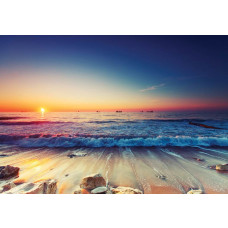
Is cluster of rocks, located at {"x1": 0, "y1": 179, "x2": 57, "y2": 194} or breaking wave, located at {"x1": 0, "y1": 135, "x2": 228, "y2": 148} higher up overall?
cluster of rocks, located at {"x1": 0, "y1": 179, "x2": 57, "y2": 194}

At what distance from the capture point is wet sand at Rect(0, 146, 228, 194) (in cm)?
227

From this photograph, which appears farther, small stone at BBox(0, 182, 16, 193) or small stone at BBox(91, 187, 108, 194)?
small stone at BBox(0, 182, 16, 193)

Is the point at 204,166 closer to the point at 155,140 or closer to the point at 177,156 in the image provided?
the point at 177,156

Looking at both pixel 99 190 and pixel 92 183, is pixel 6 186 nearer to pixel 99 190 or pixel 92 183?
pixel 92 183

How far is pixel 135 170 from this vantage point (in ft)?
9.51

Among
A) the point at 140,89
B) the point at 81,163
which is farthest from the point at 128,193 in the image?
the point at 140,89

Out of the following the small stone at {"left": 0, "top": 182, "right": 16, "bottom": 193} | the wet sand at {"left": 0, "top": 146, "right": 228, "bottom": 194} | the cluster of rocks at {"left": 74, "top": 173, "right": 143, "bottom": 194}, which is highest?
the cluster of rocks at {"left": 74, "top": 173, "right": 143, "bottom": 194}

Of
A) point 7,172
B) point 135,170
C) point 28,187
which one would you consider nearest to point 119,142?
point 135,170

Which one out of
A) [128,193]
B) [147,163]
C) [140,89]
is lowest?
[147,163]

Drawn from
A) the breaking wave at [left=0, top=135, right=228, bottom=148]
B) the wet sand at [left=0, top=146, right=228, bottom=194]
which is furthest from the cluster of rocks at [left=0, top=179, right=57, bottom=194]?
the breaking wave at [left=0, top=135, right=228, bottom=148]

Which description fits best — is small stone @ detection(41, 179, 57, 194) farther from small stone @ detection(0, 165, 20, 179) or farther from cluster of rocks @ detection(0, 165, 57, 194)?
small stone @ detection(0, 165, 20, 179)

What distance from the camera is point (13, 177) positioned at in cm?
253

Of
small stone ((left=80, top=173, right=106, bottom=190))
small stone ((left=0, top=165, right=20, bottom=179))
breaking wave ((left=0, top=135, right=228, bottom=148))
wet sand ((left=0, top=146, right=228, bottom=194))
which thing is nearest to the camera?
small stone ((left=80, top=173, right=106, bottom=190))
